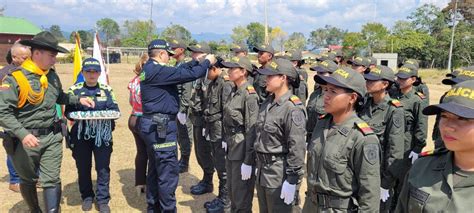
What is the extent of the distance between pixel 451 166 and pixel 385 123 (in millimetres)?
2494

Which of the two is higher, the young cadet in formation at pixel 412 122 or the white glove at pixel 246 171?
the young cadet in formation at pixel 412 122

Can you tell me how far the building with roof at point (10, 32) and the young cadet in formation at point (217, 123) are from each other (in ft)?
101

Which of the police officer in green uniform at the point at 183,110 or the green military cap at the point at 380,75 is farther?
the police officer in green uniform at the point at 183,110

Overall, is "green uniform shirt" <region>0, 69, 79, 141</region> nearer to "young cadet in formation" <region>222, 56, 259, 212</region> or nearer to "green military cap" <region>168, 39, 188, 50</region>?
"young cadet in formation" <region>222, 56, 259, 212</region>

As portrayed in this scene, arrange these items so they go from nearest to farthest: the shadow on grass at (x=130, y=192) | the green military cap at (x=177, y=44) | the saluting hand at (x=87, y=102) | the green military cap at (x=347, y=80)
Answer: the green military cap at (x=347, y=80) < the saluting hand at (x=87, y=102) < the shadow on grass at (x=130, y=192) < the green military cap at (x=177, y=44)

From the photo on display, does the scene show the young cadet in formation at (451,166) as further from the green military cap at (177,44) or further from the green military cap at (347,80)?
the green military cap at (177,44)

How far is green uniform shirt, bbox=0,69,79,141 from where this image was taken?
12.7ft

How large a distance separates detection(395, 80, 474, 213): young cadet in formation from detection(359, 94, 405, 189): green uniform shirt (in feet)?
7.52

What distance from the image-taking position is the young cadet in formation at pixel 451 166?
172cm

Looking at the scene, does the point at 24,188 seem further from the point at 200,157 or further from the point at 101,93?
the point at 200,157

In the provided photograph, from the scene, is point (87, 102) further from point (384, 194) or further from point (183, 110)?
point (384, 194)

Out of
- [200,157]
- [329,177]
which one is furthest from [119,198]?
[329,177]

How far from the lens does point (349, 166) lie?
267 cm

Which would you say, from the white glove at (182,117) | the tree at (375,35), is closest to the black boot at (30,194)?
the white glove at (182,117)
